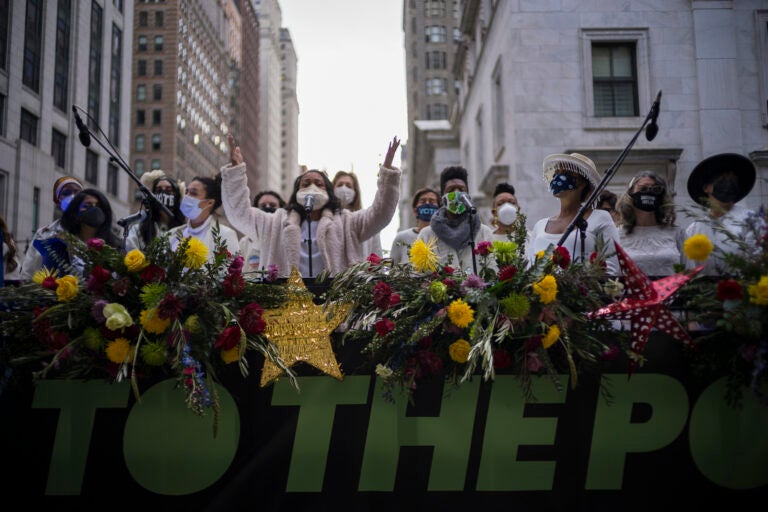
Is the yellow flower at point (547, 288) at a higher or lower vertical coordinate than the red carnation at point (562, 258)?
lower

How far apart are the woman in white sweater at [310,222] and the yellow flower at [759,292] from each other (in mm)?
3013

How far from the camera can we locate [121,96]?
24.3 metres

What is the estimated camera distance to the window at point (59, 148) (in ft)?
72.8

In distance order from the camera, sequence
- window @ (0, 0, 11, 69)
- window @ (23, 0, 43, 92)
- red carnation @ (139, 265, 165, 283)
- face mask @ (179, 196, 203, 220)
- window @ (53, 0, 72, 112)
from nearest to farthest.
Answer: red carnation @ (139, 265, 165, 283) → face mask @ (179, 196, 203, 220) → window @ (0, 0, 11, 69) → window @ (23, 0, 43, 92) → window @ (53, 0, 72, 112)

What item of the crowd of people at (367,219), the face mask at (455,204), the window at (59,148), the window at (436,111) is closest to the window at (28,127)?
the window at (59,148)

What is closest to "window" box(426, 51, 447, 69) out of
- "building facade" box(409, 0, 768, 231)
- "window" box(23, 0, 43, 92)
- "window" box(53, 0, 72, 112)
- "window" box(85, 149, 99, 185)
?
"window" box(85, 149, 99, 185)

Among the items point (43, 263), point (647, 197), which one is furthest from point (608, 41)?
point (43, 263)

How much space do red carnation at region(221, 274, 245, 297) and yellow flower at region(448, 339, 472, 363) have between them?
4.01 ft

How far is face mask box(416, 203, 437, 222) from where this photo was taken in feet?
23.8

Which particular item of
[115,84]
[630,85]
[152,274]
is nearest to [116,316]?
[152,274]

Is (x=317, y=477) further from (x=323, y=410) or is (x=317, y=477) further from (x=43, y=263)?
(x=43, y=263)

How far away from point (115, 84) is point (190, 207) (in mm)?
17577

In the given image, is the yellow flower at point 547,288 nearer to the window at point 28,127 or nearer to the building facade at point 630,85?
the building facade at point 630,85

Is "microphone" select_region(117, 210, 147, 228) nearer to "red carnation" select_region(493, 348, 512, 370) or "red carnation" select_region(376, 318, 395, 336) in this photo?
"red carnation" select_region(376, 318, 395, 336)
